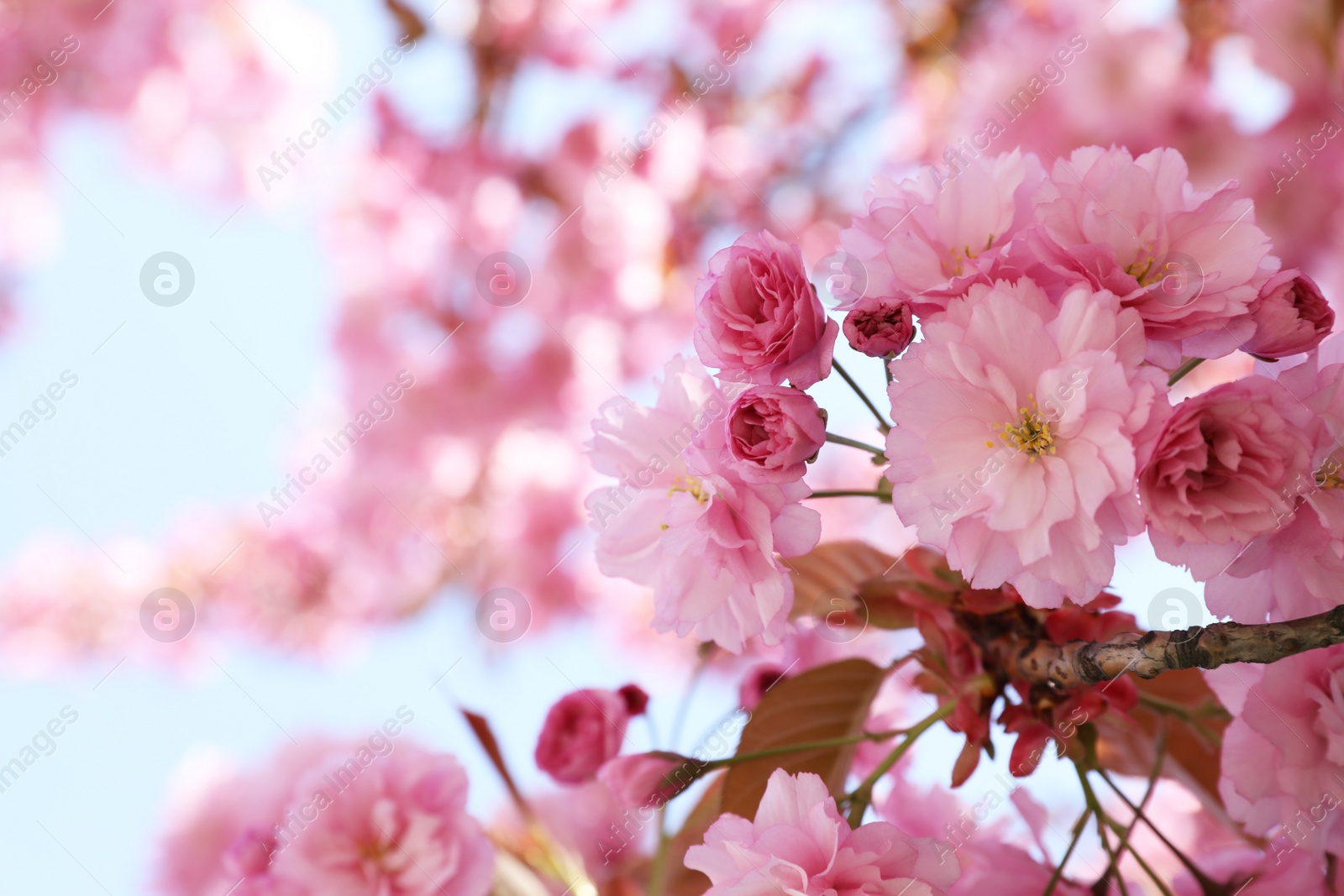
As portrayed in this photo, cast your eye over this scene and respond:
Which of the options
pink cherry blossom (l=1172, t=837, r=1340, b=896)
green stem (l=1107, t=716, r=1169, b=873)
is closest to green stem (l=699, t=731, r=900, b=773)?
green stem (l=1107, t=716, r=1169, b=873)

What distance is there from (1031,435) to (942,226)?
0.12m

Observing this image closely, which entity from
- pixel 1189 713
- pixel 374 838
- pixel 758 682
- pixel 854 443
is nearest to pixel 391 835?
pixel 374 838

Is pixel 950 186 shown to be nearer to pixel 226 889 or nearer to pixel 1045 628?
pixel 1045 628

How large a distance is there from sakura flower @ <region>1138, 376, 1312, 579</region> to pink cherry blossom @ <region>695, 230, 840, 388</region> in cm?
15

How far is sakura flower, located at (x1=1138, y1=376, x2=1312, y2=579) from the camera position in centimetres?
38

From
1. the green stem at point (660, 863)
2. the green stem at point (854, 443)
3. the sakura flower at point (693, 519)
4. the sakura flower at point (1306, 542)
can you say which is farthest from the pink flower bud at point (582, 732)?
the sakura flower at point (1306, 542)

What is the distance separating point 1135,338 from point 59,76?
8.54ft

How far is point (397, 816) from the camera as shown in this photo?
25.6 inches

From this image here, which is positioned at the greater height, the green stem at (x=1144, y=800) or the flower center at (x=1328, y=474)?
the flower center at (x=1328, y=474)

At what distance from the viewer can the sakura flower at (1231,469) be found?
383mm

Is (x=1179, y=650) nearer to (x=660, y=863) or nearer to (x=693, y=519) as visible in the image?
Answer: (x=693, y=519)

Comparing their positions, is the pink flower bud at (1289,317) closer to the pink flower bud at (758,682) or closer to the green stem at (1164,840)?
the green stem at (1164,840)

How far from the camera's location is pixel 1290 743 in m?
0.48

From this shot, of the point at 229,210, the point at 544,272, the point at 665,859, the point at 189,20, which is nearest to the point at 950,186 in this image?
the point at 665,859
